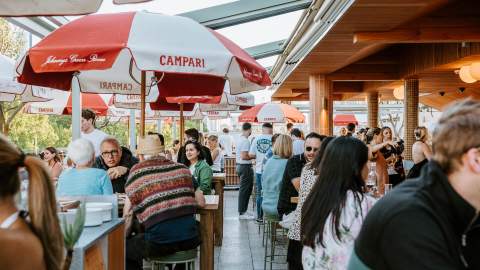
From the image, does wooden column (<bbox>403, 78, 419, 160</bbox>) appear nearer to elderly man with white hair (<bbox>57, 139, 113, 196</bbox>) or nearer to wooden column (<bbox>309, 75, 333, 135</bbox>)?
wooden column (<bbox>309, 75, 333, 135</bbox>)

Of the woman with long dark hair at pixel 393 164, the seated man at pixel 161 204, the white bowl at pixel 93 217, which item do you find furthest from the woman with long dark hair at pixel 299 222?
the woman with long dark hair at pixel 393 164

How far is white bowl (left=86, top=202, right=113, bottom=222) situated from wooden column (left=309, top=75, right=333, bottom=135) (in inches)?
414

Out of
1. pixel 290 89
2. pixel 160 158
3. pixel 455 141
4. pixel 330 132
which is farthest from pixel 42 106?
pixel 290 89

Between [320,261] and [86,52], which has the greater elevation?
[86,52]

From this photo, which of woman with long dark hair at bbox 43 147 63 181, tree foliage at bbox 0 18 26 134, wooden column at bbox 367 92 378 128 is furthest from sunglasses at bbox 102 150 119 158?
wooden column at bbox 367 92 378 128

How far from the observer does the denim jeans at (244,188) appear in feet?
36.7

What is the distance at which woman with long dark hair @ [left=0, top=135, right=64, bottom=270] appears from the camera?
1.80 m

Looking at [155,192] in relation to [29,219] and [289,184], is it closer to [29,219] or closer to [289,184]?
[289,184]

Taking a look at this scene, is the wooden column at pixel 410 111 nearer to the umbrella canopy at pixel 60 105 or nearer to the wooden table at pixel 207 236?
the umbrella canopy at pixel 60 105

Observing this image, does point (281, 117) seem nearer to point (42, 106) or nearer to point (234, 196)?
point (234, 196)

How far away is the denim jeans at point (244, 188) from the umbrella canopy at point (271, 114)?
208 cm

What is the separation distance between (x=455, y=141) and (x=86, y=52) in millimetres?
3103

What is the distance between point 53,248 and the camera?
6.32ft

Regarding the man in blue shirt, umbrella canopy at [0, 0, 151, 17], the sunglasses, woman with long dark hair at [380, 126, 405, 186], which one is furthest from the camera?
the man in blue shirt
